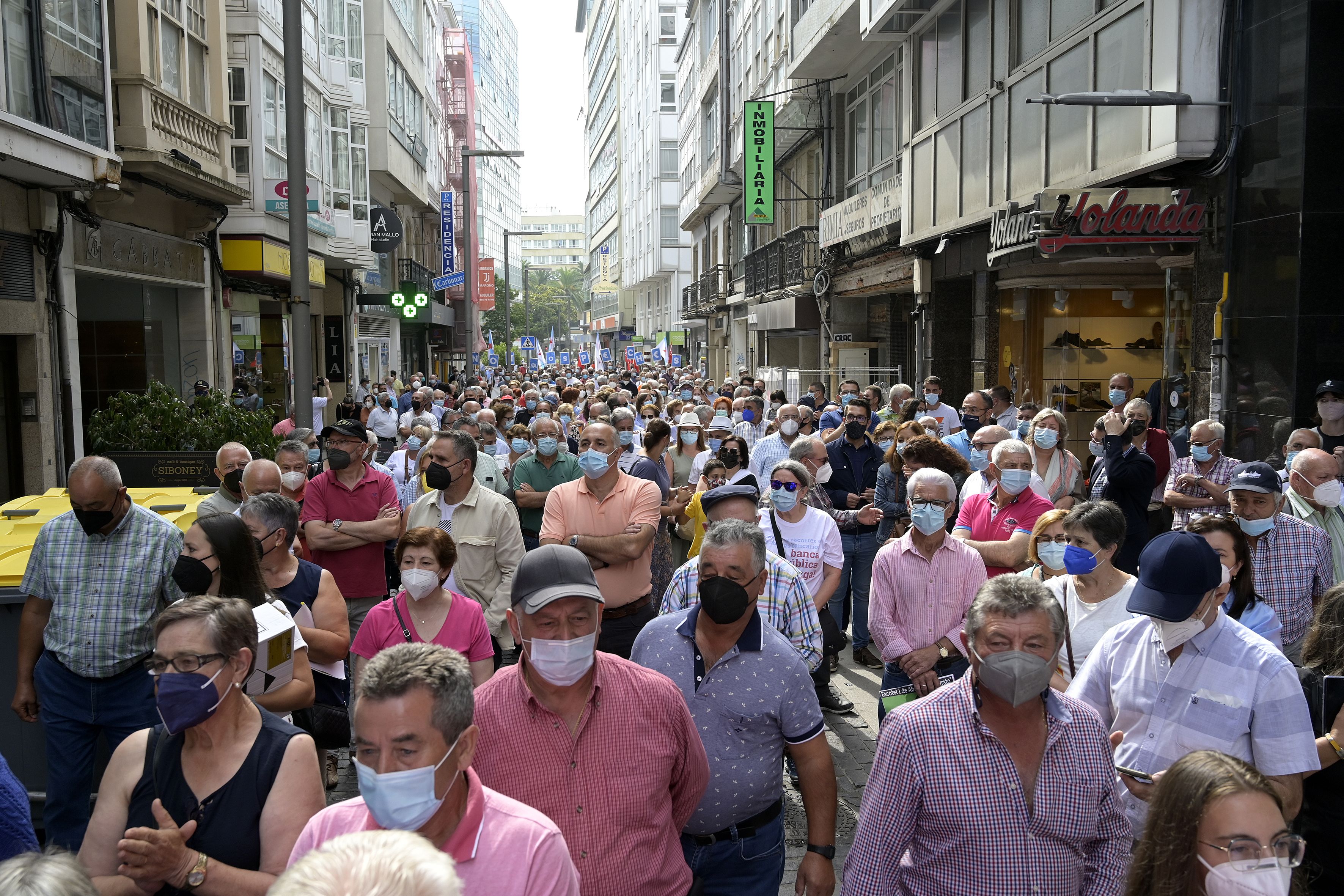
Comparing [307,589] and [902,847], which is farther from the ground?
[307,589]

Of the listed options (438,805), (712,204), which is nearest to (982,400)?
(438,805)

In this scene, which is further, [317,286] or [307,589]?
[317,286]

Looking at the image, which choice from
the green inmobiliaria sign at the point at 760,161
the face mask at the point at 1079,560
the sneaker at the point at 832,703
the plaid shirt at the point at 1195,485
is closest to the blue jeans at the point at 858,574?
the sneaker at the point at 832,703

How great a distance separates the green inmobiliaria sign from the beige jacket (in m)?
24.6

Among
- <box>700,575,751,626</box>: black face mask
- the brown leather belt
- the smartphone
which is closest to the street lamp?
the brown leather belt

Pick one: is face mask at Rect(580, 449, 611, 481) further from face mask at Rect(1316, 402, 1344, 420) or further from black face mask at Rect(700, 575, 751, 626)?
face mask at Rect(1316, 402, 1344, 420)

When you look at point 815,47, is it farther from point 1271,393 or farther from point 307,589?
point 307,589

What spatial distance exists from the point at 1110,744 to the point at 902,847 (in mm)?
801

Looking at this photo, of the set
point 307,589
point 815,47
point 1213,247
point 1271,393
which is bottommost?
point 307,589

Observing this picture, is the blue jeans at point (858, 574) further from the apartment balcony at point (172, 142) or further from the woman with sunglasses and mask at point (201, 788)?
the apartment balcony at point (172, 142)

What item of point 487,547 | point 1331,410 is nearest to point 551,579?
point 487,547

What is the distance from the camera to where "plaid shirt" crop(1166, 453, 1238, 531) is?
8.42 metres

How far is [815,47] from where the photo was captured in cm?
2361

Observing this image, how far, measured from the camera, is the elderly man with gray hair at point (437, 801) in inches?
98.7
